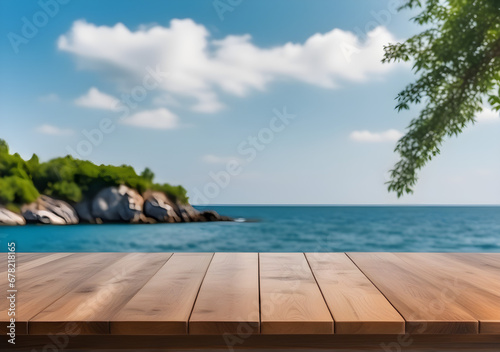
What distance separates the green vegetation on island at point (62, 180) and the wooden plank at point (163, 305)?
15769mm

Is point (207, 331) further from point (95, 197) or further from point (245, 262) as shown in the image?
point (95, 197)

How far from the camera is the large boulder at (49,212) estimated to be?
1559cm

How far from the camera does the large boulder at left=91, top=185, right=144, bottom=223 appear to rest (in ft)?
55.4

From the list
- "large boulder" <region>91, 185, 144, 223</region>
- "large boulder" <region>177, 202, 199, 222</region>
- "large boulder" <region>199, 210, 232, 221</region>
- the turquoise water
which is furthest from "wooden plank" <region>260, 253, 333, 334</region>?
"large boulder" <region>199, 210, 232, 221</region>

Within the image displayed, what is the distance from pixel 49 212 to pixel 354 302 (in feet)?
56.0

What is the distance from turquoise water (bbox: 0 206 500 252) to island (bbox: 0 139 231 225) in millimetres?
484

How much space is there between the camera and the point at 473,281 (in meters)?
1.58

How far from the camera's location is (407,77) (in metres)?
21.7

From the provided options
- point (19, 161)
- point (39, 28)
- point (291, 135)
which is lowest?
point (19, 161)

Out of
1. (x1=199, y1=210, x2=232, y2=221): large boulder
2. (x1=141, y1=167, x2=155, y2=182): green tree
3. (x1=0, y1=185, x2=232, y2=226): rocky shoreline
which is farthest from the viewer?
(x1=199, y1=210, x2=232, y2=221): large boulder

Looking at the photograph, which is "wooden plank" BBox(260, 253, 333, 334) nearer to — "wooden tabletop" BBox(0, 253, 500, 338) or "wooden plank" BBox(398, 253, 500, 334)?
"wooden tabletop" BBox(0, 253, 500, 338)

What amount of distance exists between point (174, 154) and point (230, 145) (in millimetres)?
2737

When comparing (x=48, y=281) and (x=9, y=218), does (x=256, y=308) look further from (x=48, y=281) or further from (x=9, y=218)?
(x=9, y=218)

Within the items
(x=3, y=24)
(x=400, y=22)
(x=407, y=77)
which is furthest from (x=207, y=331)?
(x=400, y=22)
